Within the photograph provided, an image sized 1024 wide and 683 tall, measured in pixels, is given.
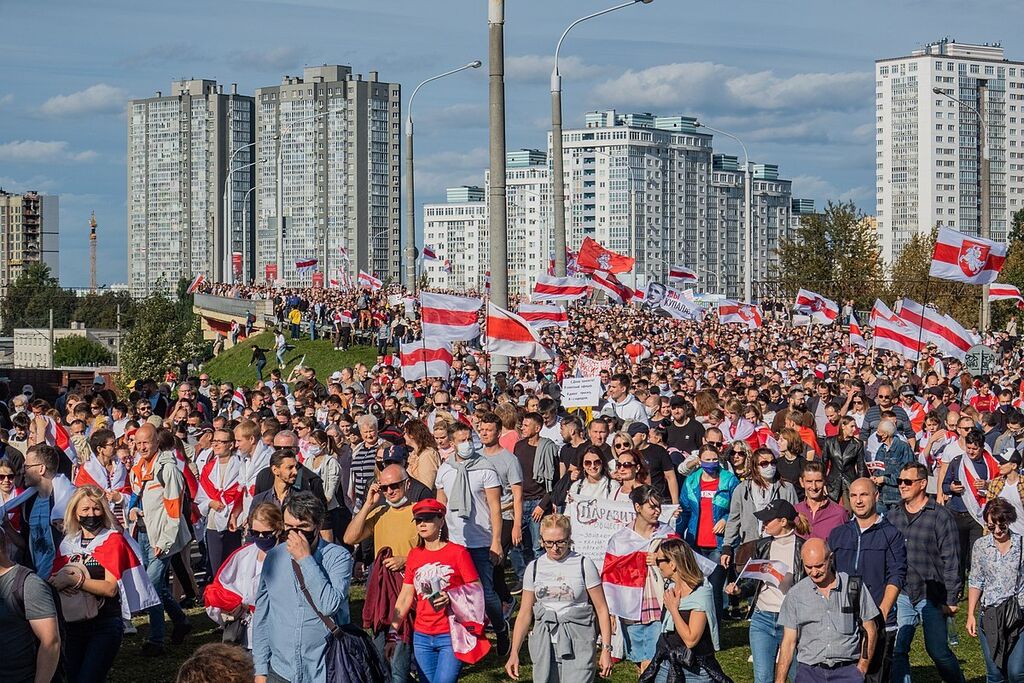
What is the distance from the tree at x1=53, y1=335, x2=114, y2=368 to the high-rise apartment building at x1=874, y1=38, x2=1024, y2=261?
99566 millimetres

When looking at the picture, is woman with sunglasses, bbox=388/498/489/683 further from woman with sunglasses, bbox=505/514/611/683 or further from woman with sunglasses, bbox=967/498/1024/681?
Result: woman with sunglasses, bbox=967/498/1024/681

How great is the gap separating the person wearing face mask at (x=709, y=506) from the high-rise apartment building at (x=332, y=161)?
13575 cm

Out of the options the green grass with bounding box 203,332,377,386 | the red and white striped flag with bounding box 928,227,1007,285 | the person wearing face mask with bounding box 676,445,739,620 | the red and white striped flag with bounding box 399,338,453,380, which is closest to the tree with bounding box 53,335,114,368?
the green grass with bounding box 203,332,377,386

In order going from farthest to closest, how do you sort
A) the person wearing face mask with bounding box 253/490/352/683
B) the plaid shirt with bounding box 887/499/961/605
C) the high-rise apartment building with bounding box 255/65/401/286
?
the high-rise apartment building with bounding box 255/65/401/286 < the plaid shirt with bounding box 887/499/961/605 < the person wearing face mask with bounding box 253/490/352/683

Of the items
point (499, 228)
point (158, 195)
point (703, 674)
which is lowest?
point (703, 674)

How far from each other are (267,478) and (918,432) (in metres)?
9.10

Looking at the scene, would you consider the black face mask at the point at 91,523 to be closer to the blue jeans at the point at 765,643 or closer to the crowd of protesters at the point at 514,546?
the crowd of protesters at the point at 514,546

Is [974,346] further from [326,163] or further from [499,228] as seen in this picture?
[326,163]

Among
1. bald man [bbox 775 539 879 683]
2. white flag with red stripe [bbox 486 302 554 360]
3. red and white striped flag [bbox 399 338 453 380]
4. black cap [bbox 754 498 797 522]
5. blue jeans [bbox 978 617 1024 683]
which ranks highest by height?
white flag with red stripe [bbox 486 302 554 360]

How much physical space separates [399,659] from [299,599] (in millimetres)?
1786

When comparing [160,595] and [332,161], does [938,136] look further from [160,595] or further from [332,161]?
[160,595]

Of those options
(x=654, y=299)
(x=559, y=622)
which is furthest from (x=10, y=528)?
(x=654, y=299)

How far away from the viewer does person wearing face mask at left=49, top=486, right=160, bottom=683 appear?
7781 millimetres

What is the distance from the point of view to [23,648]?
636 cm
